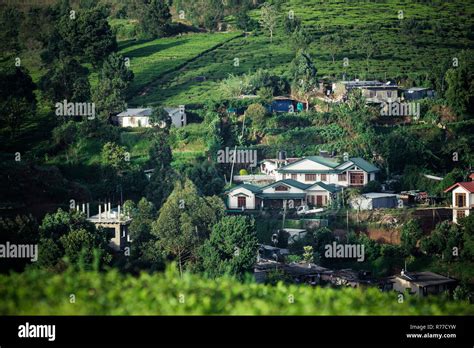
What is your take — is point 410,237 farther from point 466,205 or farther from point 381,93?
point 381,93

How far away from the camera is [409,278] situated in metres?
21.2

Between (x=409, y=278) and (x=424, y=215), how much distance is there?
3.34 metres

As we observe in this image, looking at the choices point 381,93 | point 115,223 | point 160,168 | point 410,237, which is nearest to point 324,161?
point 160,168

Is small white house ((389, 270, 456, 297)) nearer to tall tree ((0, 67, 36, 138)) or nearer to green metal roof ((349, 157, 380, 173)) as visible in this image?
green metal roof ((349, 157, 380, 173))

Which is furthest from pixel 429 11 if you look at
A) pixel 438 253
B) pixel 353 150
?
pixel 438 253

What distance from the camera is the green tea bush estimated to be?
1240cm

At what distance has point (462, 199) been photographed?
24078mm

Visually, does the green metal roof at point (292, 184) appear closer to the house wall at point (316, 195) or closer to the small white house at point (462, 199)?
the house wall at point (316, 195)

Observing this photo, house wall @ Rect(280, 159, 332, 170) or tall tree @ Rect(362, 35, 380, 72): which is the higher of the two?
tall tree @ Rect(362, 35, 380, 72)

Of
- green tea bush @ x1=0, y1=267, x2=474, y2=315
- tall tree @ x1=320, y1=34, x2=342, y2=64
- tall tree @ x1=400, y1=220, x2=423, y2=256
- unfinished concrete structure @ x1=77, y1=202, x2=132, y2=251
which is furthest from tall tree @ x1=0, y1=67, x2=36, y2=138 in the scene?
green tea bush @ x1=0, y1=267, x2=474, y2=315

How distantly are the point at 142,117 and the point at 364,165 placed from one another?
17.5ft
